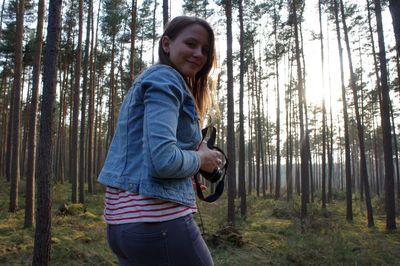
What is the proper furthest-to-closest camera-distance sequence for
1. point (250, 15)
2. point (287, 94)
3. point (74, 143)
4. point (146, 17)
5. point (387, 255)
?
1. point (287, 94)
2. point (146, 17)
3. point (250, 15)
4. point (74, 143)
5. point (387, 255)

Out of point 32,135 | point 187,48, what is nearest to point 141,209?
point 187,48

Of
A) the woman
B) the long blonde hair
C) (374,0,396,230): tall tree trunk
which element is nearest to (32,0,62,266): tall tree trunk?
the long blonde hair

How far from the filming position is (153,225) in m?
1.23

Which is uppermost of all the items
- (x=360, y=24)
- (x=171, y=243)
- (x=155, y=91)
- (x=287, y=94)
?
(x=360, y=24)

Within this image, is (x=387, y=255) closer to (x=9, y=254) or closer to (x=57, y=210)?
(x=9, y=254)

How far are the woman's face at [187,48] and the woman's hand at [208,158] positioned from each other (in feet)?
1.16

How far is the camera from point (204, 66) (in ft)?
5.50

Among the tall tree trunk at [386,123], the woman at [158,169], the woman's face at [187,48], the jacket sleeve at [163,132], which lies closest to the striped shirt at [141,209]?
the woman at [158,169]

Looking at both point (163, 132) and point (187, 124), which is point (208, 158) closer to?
point (187, 124)

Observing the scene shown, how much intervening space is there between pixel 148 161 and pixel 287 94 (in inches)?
1230

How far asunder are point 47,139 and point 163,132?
19.4 ft

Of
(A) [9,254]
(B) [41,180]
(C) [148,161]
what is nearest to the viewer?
(C) [148,161]

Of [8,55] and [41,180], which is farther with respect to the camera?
[8,55]

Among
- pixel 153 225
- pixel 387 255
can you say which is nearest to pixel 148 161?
pixel 153 225
